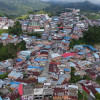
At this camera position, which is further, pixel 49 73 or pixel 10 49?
pixel 10 49

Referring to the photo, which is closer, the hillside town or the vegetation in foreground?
the hillside town

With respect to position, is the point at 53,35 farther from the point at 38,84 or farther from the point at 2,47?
the point at 38,84

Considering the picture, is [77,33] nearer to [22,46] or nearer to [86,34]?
[86,34]

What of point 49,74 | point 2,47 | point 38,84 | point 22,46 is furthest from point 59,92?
point 2,47

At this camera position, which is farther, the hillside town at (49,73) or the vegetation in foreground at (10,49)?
the vegetation in foreground at (10,49)

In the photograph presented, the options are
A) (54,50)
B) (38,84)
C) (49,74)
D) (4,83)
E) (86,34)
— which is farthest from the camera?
(86,34)

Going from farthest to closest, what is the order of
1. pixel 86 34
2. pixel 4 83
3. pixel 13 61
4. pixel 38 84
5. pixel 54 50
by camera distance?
pixel 86 34 < pixel 54 50 < pixel 13 61 < pixel 4 83 < pixel 38 84

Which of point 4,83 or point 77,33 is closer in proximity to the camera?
point 4,83

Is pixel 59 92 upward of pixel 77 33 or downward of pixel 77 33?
downward

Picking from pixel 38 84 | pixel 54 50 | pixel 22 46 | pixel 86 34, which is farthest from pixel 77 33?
pixel 38 84

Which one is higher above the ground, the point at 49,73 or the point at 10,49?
the point at 10,49
